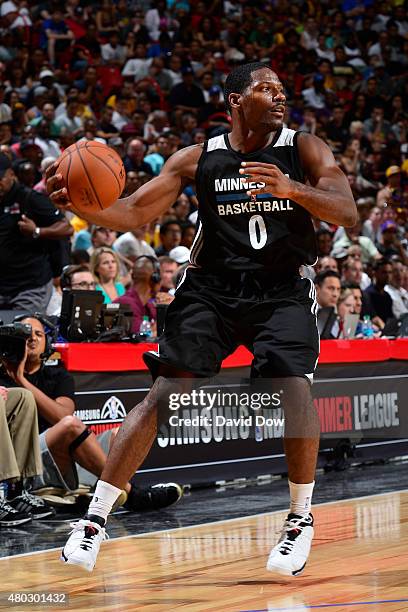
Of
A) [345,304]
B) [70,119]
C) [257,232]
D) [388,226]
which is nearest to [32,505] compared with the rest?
[257,232]

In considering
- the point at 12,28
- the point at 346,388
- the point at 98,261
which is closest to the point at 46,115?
the point at 12,28

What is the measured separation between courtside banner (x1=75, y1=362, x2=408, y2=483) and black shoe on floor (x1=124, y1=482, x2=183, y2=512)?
506 mm

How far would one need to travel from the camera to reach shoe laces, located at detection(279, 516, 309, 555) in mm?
4255

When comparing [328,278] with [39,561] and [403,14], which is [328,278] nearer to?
[39,561]

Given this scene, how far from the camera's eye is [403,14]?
777 inches

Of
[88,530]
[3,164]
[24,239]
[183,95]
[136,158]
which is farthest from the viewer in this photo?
[183,95]

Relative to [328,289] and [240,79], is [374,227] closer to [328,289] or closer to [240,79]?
[328,289]

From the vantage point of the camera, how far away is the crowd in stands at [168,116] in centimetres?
832

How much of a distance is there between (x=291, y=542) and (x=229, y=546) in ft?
3.38

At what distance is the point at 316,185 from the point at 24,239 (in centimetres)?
399

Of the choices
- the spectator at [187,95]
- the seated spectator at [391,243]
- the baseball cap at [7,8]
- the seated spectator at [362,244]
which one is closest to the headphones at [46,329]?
the seated spectator at [362,244]

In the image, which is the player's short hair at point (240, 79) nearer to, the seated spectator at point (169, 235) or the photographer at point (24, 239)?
the photographer at point (24, 239)

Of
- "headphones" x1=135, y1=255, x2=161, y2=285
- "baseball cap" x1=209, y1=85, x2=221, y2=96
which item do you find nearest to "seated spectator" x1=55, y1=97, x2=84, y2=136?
"baseball cap" x1=209, y1=85, x2=221, y2=96

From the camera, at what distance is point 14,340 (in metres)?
6.25
